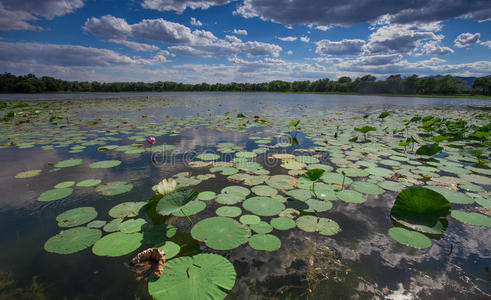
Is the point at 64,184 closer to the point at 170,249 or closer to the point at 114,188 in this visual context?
the point at 114,188

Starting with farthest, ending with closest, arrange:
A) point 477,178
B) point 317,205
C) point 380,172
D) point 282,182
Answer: point 380,172, point 477,178, point 282,182, point 317,205

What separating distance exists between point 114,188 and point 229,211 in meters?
1.47

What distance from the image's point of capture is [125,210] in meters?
2.02

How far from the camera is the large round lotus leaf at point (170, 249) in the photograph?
1.47m

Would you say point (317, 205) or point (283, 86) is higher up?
point (283, 86)

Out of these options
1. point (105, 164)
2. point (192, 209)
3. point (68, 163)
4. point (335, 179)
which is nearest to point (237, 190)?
point (192, 209)

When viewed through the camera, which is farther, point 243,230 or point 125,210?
point 125,210

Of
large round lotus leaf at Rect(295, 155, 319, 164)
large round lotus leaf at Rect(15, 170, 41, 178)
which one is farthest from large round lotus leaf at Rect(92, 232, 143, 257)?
large round lotus leaf at Rect(295, 155, 319, 164)

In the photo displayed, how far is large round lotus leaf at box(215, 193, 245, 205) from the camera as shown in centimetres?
221

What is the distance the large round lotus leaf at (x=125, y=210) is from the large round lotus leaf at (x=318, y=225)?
5.00 ft

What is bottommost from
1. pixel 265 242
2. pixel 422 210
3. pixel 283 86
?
pixel 265 242

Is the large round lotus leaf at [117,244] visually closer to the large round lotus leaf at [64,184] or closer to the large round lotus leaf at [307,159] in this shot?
the large round lotus leaf at [64,184]

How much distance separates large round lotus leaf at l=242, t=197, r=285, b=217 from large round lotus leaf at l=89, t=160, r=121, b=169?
7.64ft

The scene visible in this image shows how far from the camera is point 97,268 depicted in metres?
1.38
